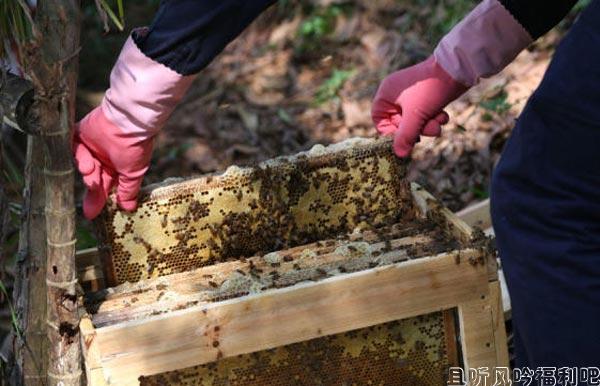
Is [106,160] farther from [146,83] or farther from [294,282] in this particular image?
[294,282]

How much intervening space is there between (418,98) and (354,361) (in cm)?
79

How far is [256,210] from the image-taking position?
294 centimetres

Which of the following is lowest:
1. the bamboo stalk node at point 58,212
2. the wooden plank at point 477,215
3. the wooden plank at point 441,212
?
the wooden plank at point 477,215

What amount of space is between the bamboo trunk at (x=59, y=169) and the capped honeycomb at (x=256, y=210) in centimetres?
31

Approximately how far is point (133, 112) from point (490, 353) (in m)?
1.13

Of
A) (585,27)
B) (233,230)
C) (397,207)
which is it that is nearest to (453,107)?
(397,207)

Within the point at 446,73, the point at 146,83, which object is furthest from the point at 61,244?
the point at 446,73

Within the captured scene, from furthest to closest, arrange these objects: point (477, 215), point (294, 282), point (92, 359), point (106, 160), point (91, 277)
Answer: point (477, 215) < point (91, 277) < point (106, 160) < point (294, 282) < point (92, 359)

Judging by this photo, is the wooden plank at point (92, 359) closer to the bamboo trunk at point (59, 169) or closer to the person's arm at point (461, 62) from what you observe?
the bamboo trunk at point (59, 169)

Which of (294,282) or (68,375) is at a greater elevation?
(294,282)

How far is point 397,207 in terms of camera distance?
3.06 m

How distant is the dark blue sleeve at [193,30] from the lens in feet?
7.99

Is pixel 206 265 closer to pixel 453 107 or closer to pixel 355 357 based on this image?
pixel 355 357

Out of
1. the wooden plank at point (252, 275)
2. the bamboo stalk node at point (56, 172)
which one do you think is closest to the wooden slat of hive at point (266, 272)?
the wooden plank at point (252, 275)
